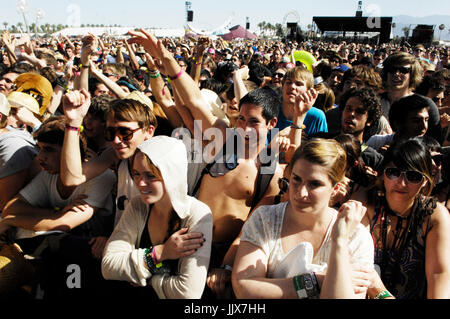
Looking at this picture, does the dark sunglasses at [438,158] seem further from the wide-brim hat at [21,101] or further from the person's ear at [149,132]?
the wide-brim hat at [21,101]

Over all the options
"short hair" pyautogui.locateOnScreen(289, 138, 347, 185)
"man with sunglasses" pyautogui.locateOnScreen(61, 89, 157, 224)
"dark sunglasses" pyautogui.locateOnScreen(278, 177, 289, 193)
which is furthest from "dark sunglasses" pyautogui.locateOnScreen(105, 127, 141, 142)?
"short hair" pyautogui.locateOnScreen(289, 138, 347, 185)

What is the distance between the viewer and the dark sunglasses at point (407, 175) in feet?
6.85

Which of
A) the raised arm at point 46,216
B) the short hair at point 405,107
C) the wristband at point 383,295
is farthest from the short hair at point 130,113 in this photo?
the short hair at point 405,107

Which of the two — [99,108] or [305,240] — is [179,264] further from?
[99,108]

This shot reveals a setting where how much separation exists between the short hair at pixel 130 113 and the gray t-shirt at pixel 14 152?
0.86m

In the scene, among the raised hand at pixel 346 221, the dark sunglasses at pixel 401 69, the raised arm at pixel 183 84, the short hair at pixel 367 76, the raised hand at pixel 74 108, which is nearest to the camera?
the raised hand at pixel 346 221

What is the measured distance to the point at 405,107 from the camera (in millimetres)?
3404

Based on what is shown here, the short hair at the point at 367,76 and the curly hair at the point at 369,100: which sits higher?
the short hair at the point at 367,76
